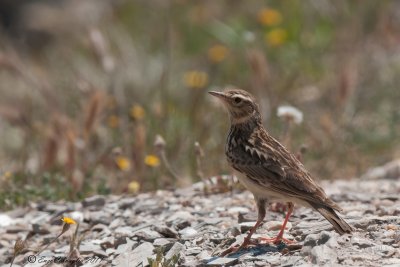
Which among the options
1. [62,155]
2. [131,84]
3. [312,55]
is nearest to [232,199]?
[62,155]

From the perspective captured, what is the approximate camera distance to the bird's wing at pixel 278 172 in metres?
5.77

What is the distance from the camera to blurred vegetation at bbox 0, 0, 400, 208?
28.2 ft

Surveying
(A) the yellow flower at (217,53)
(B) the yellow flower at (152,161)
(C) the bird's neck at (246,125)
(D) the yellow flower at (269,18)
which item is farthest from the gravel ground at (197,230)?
(D) the yellow flower at (269,18)

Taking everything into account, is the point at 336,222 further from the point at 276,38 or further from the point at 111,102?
the point at 276,38

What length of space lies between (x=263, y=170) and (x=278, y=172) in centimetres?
11

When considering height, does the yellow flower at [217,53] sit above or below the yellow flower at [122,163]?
above

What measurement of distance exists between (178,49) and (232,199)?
23.4ft

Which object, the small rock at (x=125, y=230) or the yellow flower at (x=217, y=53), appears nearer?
the small rock at (x=125, y=230)

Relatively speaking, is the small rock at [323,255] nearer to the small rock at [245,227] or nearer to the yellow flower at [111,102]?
the small rock at [245,227]

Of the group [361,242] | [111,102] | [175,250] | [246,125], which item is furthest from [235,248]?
[111,102]

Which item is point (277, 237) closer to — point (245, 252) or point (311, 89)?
point (245, 252)

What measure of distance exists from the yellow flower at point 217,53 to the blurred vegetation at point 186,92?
0.7 inches

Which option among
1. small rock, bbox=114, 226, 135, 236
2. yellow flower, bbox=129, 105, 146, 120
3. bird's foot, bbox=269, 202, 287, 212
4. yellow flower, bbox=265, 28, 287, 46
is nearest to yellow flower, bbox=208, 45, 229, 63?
yellow flower, bbox=265, 28, 287, 46

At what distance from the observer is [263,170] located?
600cm
